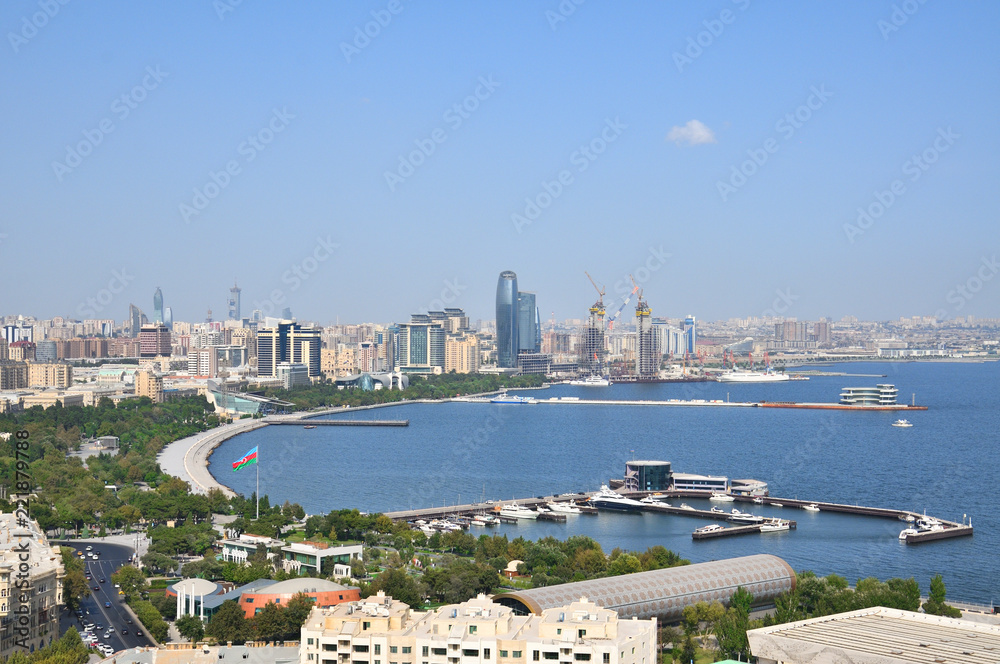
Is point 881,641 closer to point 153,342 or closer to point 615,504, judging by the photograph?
point 615,504

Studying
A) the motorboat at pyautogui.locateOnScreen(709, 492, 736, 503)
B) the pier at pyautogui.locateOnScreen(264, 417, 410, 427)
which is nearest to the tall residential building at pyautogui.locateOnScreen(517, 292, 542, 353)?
the pier at pyautogui.locateOnScreen(264, 417, 410, 427)

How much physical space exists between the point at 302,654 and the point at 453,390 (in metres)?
40.1

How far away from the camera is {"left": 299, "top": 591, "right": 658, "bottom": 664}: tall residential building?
729 cm

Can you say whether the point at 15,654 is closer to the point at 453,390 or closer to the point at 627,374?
the point at 453,390

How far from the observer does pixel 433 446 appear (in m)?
27.3

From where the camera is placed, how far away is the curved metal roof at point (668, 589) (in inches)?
401

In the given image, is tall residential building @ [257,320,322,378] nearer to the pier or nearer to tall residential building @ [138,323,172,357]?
tall residential building @ [138,323,172,357]

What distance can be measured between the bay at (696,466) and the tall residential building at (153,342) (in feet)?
70.8

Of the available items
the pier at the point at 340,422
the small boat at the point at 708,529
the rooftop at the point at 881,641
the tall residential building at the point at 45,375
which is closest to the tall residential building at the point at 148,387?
the tall residential building at the point at 45,375

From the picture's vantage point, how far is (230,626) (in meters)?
9.94

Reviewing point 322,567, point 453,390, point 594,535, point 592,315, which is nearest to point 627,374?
point 592,315

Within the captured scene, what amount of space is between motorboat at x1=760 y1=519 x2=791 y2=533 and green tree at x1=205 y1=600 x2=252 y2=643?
29.1 ft

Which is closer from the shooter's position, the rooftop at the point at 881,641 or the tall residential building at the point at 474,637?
the rooftop at the point at 881,641

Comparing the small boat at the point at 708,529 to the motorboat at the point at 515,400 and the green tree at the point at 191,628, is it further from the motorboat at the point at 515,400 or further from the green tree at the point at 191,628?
the motorboat at the point at 515,400
